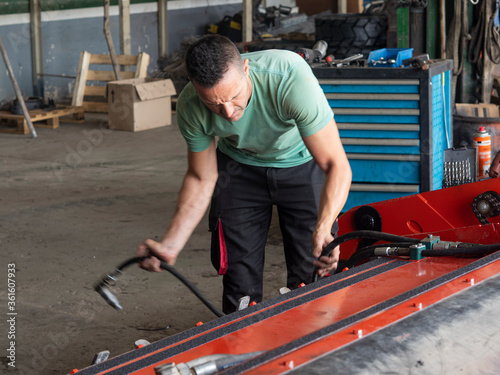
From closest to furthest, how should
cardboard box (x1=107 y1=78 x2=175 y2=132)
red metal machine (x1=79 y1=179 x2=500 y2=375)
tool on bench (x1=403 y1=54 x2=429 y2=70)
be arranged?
red metal machine (x1=79 y1=179 x2=500 y2=375)
tool on bench (x1=403 y1=54 x2=429 y2=70)
cardboard box (x1=107 y1=78 x2=175 y2=132)

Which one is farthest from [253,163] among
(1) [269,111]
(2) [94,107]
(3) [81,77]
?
(2) [94,107]

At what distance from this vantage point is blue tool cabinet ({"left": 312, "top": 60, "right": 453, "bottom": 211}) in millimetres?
2908

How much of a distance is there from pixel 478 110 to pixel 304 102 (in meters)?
2.40

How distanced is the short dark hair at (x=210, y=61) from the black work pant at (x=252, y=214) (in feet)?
1.67

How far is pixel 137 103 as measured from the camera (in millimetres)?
5938

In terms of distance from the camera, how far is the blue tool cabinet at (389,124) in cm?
291

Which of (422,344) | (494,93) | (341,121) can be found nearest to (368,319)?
(422,344)

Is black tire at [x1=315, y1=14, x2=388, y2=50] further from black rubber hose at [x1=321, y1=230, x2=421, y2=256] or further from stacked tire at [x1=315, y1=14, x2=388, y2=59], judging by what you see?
black rubber hose at [x1=321, y1=230, x2=421, y2=256]

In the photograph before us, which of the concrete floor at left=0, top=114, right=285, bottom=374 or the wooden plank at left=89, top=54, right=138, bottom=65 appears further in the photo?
the wooden plank at left=89, top=54, right=138, bottom=65

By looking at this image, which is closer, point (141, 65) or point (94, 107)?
point (141, 65)

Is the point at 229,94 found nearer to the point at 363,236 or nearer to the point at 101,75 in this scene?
the point at 363,236

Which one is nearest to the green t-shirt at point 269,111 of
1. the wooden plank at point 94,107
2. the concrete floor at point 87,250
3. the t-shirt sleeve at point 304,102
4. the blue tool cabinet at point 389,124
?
the t-shirt sleeve at point 304,102

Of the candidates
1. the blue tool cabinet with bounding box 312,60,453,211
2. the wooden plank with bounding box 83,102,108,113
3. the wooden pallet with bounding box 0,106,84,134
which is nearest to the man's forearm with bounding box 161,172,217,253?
the blue tool cabinet with bounding box 312,60,453,211

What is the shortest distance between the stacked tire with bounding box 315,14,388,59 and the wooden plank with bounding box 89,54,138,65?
2.00 metres
